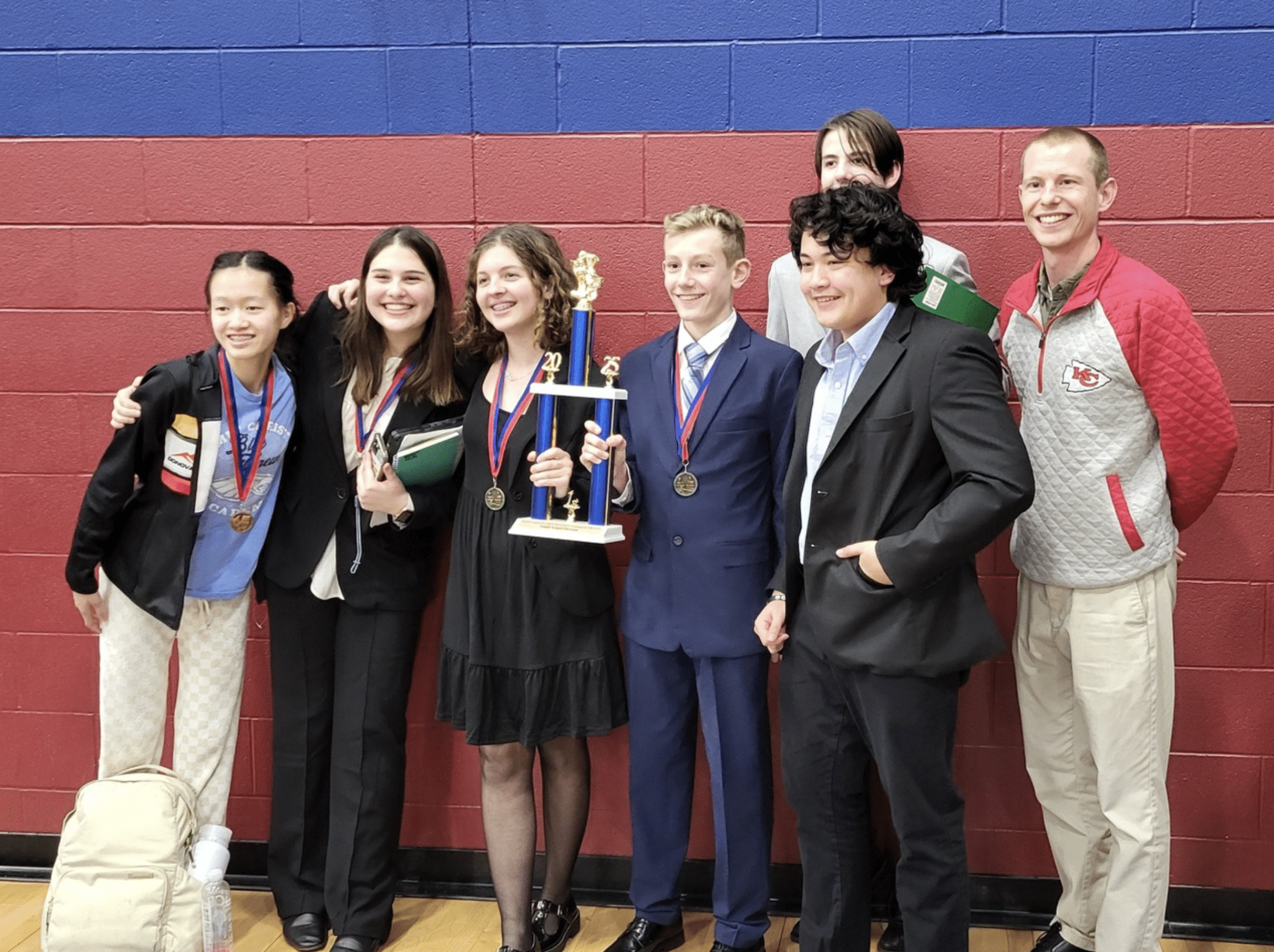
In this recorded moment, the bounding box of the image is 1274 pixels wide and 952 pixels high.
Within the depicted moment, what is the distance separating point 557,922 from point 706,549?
1047mm

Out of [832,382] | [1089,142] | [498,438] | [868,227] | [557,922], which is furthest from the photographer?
[557,922]

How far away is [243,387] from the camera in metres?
2.92

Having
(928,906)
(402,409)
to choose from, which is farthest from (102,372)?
(928,906)

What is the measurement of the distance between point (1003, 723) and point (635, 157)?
1.71 m

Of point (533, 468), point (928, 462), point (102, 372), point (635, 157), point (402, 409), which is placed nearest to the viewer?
point (928, 462)

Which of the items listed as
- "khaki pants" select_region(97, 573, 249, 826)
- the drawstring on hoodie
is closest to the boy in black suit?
the drawstring on hoodie

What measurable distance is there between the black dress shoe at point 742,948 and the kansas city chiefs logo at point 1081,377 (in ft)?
4.65

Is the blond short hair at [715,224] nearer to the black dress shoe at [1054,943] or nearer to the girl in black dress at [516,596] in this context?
the girl in black dress at [516,596]

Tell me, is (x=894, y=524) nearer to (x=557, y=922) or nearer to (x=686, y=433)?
(x=686, y=433)

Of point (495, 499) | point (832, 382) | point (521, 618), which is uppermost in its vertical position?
point (832, 382)

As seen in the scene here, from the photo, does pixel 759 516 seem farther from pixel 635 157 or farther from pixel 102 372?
pixel 102 372

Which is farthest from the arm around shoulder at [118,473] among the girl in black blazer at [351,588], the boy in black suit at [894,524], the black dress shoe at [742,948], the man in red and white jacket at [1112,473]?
the man in red and white jacket at [1112,473]

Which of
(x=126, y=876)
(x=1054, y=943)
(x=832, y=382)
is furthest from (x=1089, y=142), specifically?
(x=126, y=876)

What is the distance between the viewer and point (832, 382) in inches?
95.4
